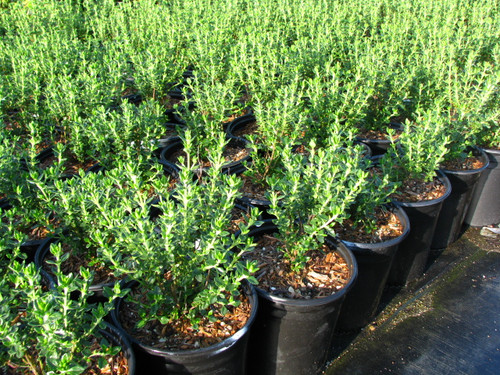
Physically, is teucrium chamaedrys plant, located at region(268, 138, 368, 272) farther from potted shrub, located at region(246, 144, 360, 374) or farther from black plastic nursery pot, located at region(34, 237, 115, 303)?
black plastic nursery pot, located at region(34, 237, 115, 303)

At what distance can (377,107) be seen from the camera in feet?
13.9

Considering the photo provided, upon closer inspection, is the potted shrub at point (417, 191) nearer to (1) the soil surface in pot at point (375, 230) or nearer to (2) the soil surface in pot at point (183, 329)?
(1) the soil surface in pot at point (375, 230)

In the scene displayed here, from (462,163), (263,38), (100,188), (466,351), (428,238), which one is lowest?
(466,351)

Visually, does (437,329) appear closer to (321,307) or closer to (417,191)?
(417,191)

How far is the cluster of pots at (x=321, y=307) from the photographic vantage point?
203cm

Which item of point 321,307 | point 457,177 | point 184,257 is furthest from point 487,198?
point 184,257

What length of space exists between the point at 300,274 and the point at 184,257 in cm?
80

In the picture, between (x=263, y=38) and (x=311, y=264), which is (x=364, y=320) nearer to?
(x=311, y=264)

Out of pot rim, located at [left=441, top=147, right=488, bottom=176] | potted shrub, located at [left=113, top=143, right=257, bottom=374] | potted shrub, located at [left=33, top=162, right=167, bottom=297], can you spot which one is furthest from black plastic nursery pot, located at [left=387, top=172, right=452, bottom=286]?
potted shrub, located at [left=33, top=162, right=167, bottom=297]

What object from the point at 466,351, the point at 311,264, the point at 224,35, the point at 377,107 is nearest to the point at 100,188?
the point at 311,264

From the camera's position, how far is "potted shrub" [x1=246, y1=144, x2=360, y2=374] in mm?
2359

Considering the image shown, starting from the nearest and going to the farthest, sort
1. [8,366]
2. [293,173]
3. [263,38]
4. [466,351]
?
[8,366]
[293,173]
[466,351]
[263,38]

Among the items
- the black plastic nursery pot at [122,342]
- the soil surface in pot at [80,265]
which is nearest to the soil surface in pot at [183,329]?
the black plastic nursery pot at [122,342]

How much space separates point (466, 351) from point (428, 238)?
2.84 feet
